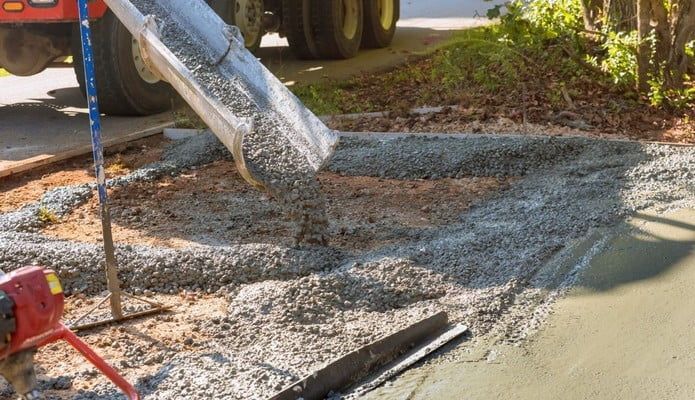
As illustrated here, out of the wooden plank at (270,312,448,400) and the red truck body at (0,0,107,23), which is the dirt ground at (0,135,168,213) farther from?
the wooden plank at (270,312,448,400)

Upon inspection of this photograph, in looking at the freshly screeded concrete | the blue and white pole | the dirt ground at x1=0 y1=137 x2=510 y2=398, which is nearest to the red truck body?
the dirt ground at x1=0 y1=137 x2=510 y2=398

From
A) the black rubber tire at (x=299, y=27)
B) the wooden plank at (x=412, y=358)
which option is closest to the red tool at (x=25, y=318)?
the wooden plank at (x=412, y=358)

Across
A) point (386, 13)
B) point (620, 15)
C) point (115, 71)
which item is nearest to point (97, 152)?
point (115, 71)

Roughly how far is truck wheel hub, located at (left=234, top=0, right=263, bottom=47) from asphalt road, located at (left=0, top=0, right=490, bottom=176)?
0.67m

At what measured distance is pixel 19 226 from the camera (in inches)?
241

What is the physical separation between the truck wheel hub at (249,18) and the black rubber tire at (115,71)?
1.51m

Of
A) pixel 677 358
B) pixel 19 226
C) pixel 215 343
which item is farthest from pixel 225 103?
pixel 677 358

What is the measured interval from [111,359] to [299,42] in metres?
8.24

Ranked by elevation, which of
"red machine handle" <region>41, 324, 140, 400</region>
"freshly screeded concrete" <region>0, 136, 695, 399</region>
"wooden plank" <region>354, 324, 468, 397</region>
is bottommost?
"wooden plank" <region>354, 324, 468, 397</region>

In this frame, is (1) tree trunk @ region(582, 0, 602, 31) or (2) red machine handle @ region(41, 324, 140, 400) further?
(1) tree trunk @ region(582, 0, 602, 31)

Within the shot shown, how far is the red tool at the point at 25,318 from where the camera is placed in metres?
2.98

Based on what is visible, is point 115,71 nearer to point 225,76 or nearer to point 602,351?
point 225,76

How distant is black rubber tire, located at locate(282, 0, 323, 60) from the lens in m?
11.7

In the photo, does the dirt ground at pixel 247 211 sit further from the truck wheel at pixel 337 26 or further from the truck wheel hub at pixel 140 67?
the truck wheel at pixel 337 26
